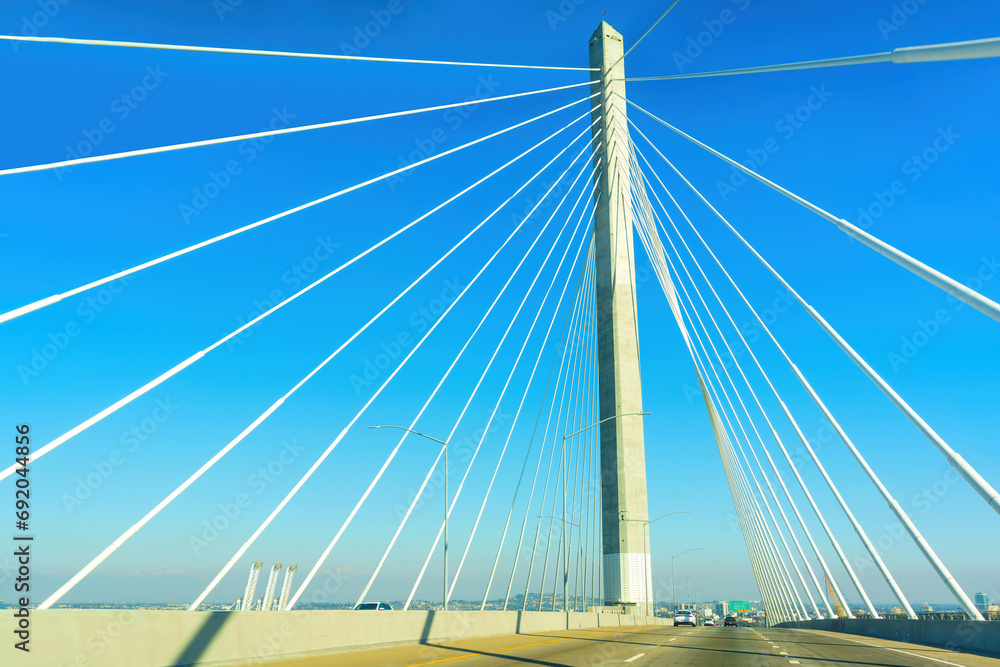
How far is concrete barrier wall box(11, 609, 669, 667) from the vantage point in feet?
32.0

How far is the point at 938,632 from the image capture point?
23844 mm

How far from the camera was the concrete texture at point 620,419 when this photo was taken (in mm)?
38375

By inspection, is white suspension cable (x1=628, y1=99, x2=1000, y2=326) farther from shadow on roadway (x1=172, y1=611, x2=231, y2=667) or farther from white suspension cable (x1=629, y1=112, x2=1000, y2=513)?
shadow on roadway (x1=172, y1=611, x2=231, y2=667)

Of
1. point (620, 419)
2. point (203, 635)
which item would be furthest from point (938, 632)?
point (203, 635)

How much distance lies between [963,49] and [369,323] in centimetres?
1400

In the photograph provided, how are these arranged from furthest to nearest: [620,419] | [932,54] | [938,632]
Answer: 1. [620,419]
2. [938,632]
3. [932,54]

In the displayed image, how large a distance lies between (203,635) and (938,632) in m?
21.3

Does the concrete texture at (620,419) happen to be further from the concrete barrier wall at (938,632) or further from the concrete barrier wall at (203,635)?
the concrete barrier wall at (203,635)

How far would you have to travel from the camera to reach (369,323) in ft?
66.2

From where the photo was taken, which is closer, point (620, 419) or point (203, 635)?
point (203, 635)

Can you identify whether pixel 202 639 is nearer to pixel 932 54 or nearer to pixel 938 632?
pixel 932 54

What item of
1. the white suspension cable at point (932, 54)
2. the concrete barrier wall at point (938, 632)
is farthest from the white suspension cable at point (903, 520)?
the white suspension cable at point (932, 54)

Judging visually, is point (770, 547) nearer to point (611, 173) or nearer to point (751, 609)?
point (611, 173)

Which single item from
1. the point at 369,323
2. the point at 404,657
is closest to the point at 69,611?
the point at 404,657
